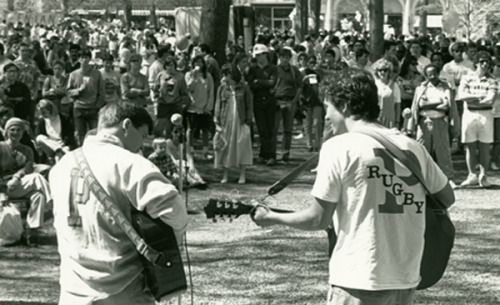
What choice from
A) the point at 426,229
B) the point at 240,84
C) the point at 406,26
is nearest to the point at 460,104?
the point at 240,84

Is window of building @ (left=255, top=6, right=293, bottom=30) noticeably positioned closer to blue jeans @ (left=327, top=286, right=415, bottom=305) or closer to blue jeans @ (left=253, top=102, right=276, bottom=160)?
blue jeans @ (left=253, top=102, right=276, bottom=160)

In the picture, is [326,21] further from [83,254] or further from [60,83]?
[83,254]

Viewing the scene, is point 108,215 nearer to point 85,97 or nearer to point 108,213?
point 108,213

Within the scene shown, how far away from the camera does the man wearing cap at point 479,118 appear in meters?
15.0

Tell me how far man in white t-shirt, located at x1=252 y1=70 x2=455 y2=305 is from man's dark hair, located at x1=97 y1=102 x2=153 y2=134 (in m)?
0.84

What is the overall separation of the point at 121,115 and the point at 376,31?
762 inches

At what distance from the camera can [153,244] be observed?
5.06 metres

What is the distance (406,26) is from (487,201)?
204ft

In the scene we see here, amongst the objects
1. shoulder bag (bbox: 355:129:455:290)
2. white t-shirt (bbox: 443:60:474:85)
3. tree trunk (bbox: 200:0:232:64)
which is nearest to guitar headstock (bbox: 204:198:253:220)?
shoulder bag (bbox: 355:129:455:290)

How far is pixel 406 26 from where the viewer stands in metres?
74.8

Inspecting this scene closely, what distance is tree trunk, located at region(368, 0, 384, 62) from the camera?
24.0m

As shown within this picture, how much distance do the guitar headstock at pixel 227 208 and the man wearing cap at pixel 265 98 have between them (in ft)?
39.0

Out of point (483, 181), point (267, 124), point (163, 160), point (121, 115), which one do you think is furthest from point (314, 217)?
point (267, 124)

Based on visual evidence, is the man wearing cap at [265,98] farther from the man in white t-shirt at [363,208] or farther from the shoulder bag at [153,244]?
the man in white t-shirt at [363,208]
